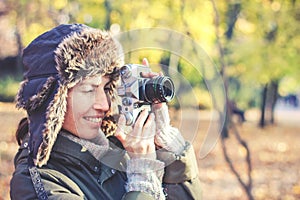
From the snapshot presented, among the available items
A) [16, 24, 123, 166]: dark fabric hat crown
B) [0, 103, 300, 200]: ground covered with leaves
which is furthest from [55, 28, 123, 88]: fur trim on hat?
[0, 103, 300, 200]: ground covered with leaves

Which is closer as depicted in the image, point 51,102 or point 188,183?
point 51,102

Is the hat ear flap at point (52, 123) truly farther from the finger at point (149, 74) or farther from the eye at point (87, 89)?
the finger at point (149, 74)

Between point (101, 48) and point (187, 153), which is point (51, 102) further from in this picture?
point (187, 153)

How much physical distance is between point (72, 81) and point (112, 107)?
0.16 m

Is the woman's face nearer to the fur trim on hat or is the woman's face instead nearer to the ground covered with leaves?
the fur trim on hat

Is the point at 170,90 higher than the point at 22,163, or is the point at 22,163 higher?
the point at 170,90

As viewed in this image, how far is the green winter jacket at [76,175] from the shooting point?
67.5 inches

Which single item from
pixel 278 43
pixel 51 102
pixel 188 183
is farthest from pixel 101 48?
pixel 278 43

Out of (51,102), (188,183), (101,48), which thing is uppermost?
(101,48)

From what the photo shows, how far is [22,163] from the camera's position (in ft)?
5.92

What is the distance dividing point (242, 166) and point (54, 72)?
9193 millimetres

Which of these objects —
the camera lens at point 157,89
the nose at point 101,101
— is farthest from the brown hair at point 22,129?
the camera lens at point 157,89

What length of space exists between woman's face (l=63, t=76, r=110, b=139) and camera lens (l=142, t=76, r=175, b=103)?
0.45 ft

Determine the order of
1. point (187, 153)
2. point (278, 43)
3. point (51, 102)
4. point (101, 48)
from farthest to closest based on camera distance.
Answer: point (278, 43) → point (187, 153) → point (101, 48) → point (51, 102)
